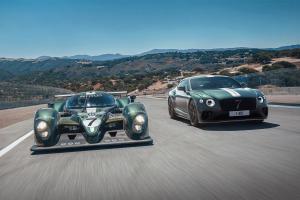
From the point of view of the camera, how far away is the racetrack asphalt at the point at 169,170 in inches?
198

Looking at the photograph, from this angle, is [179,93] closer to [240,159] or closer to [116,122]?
[116,122]

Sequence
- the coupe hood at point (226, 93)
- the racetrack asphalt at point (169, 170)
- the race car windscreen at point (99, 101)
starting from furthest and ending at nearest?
the coupe hood at point (226, 93), the race car windscreen at point (99, 101), the racetrack asphalt at point (169, 170)

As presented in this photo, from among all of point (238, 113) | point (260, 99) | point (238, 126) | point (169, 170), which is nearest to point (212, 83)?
point (238, 126)

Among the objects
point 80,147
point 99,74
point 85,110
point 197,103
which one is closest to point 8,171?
point 80,147

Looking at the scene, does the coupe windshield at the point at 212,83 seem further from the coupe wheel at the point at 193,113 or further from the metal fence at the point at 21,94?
the metal fence at the point at 21,94

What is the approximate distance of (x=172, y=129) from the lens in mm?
11906

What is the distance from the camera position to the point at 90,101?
10023 millimetres

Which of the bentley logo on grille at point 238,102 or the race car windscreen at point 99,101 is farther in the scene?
the bentley logo on grille at point 238,102

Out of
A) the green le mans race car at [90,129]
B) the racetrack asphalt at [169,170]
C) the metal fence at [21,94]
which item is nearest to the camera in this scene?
the racetrack asphalt at [169,170]

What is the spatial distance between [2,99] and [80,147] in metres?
34.7

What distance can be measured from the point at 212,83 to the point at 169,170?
22.1ft

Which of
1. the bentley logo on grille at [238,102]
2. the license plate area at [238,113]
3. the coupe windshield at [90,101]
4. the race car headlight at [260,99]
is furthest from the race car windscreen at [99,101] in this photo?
the race car headlight at [260,99]

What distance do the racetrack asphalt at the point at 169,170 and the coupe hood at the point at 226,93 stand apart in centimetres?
131

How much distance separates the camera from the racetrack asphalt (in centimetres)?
504
